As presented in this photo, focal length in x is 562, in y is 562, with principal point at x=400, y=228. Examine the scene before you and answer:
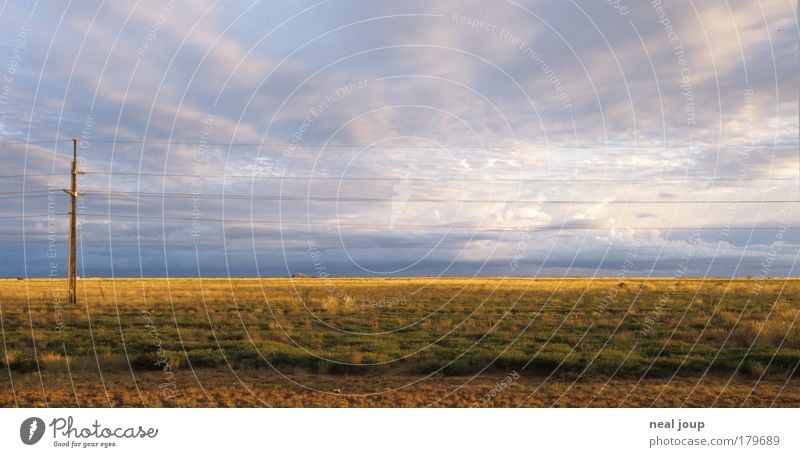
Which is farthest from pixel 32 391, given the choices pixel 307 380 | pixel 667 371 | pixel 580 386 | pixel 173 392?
pixel 667 371

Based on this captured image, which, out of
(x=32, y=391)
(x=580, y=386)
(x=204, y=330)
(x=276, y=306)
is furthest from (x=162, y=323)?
(x=580, y=386)

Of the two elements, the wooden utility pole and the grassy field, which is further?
the wooden utility pole

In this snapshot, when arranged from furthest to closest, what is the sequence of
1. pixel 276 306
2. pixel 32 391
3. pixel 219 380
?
pixel 276 306
pixel 219 380
pixel 32 391

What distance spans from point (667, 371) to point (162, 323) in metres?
26.8

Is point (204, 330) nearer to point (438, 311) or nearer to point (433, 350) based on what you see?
Result: point (433, 350)

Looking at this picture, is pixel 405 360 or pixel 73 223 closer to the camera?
pixel 405 360

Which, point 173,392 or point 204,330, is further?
point 204,330

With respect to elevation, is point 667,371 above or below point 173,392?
below

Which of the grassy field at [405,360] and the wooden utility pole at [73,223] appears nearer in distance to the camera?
the grassy field at [405,360]

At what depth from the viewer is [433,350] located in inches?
896

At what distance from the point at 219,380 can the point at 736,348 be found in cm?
2010

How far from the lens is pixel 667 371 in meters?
19.0
